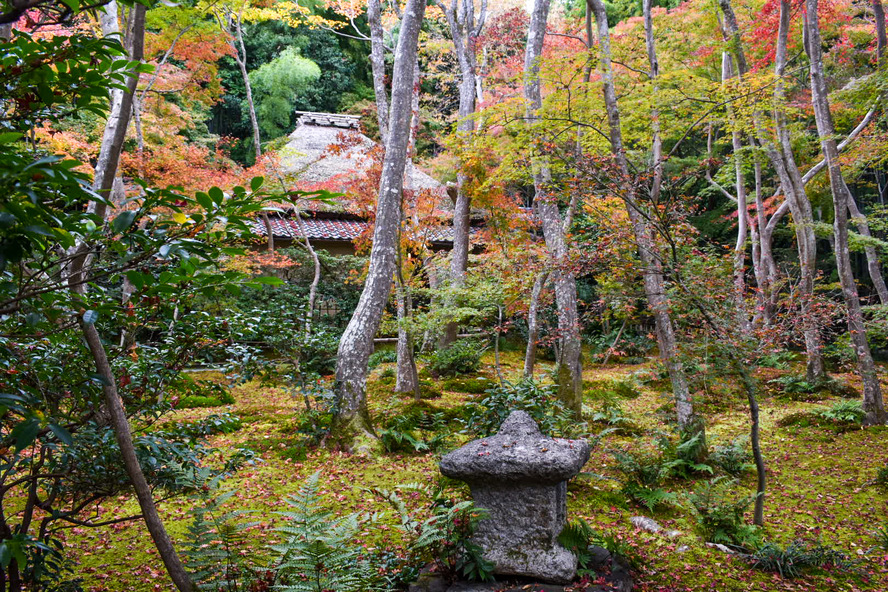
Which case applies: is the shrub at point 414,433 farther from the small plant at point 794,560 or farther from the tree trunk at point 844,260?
the tree trunk at point 844,260

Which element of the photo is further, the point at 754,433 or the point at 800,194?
the point at 800,194

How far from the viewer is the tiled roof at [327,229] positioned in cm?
1361

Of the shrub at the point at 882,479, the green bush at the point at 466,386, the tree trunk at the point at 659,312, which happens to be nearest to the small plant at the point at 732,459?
the tree trunk at the point at 659,312

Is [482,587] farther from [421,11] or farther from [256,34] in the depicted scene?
[256,34]

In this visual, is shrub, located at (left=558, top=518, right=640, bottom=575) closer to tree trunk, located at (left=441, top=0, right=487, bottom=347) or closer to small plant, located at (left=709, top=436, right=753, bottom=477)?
small plant, located at (left=709, top=436, right=753, bottom=477)

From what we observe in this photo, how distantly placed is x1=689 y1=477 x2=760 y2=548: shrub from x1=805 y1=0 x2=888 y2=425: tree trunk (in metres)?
4.00

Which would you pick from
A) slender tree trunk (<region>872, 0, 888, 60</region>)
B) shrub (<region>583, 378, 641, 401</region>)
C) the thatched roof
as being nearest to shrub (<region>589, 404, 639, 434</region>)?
shrub (<region>583, 378, 641, 401</region>)

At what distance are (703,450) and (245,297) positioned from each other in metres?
9.98

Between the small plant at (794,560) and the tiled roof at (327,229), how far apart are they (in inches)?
403

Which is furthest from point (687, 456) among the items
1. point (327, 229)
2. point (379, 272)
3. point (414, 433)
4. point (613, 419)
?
point (327, 229)

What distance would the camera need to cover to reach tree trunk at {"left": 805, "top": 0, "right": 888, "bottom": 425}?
6.88 meters

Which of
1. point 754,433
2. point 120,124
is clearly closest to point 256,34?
point 120,124

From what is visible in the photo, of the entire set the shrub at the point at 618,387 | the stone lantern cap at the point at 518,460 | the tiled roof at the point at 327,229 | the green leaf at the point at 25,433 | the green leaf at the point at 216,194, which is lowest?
the shrub at the point at 618,387

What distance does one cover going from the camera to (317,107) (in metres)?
21.8
